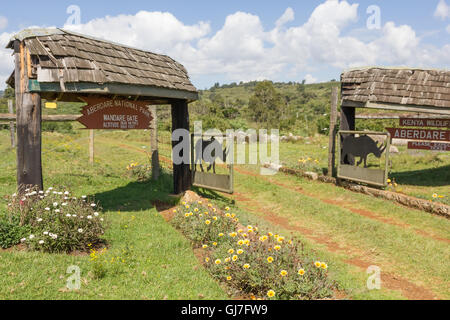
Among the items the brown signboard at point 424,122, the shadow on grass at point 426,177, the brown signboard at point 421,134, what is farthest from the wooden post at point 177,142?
the shadow on grass at point 426,177

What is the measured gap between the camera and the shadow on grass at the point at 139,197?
8.89 metres

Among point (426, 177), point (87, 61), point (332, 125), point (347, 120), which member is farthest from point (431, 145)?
point (87, 61)

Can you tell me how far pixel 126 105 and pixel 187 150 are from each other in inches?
95.7

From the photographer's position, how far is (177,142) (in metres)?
9.85

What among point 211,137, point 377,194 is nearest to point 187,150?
point 211,137

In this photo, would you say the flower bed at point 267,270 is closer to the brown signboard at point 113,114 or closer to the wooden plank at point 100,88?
the wooden plank at point 100,88

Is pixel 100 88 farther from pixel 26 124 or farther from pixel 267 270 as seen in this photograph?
pixel 267 270

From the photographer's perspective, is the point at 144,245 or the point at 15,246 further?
the point at 144,245

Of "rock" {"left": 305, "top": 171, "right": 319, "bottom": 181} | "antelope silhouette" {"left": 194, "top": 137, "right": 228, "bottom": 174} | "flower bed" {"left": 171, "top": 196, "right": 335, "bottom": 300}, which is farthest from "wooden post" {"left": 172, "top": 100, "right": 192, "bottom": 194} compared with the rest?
"rock" {"left": 305, "top": 171, "right": 319, "bottom": 181}

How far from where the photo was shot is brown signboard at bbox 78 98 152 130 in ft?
23.9

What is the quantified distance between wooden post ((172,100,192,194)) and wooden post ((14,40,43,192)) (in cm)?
395

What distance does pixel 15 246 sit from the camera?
5621mm

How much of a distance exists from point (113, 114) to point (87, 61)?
136cm
